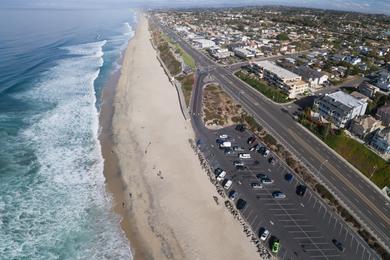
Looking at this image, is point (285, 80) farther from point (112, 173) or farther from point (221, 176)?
point (112, 173)

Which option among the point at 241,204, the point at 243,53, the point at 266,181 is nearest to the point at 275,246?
the point at 241,204

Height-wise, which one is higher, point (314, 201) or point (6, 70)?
point (6, 70)

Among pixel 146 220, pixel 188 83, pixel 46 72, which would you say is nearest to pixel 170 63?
pixel 188 83

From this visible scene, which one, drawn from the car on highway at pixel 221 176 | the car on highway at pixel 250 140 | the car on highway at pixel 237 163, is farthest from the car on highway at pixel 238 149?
the car on highway at pixel 221 176

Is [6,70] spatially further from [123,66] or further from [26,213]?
[26,213]

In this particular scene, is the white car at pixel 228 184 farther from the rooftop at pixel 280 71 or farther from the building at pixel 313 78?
the building at pixel 313 78

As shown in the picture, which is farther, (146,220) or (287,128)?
(287,128)
